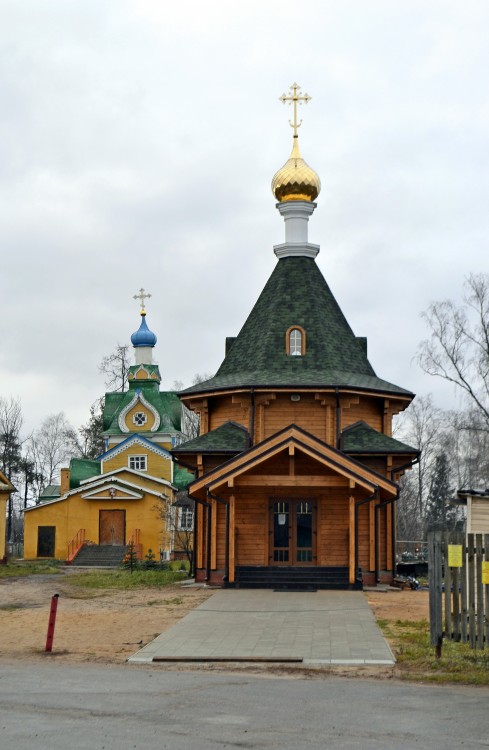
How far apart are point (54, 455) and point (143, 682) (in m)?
71.8

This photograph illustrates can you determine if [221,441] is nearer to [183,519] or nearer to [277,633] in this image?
[277,633]

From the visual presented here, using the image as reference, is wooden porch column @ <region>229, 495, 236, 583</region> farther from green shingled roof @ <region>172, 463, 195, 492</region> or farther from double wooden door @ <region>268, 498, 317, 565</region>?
green shingled roof @ <region>172, 463, 195, 492</region>

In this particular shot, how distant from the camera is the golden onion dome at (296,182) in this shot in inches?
1226

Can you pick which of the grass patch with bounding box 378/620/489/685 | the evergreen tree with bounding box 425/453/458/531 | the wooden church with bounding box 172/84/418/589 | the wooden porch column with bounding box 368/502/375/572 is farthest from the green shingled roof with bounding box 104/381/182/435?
the grass patch with bounding box 378/620/489/685

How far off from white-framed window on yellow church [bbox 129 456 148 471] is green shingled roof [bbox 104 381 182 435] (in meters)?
1.96

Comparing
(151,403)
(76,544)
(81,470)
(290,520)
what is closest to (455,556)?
(290,520)

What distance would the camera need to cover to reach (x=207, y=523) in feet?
86.0

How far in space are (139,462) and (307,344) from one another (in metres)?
21.5

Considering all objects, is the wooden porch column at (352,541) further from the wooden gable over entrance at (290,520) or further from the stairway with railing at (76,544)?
the stairway with railing at (76,544)

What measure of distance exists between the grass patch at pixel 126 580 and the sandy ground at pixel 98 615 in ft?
2.08

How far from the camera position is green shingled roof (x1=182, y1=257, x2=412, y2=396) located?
27.4 meters

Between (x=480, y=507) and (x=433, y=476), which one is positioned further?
(x=433, y=476)

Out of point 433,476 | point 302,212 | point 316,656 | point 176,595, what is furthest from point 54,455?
point 316,656

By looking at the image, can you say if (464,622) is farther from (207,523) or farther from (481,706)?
(207,523)
